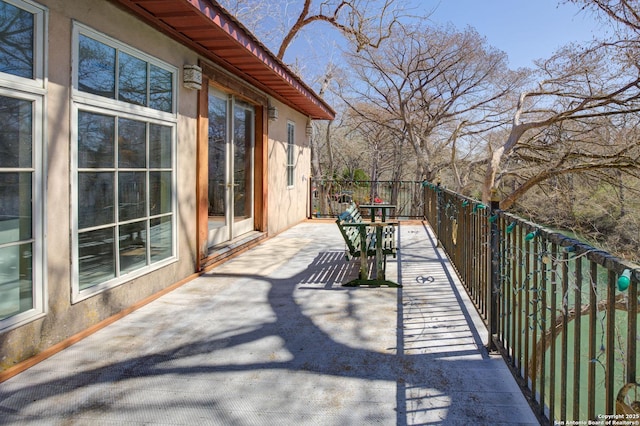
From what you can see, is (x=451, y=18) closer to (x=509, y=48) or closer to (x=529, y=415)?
(x=509, y=48)

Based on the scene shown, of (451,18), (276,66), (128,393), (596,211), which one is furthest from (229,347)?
(451,18)

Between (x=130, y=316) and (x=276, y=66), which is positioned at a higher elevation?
(x=276, y=66)

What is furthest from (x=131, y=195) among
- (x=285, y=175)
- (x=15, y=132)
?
(x=285, y=175)

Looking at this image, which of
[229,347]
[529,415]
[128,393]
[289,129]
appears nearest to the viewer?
[529,415]

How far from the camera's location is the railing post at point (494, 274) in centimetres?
269

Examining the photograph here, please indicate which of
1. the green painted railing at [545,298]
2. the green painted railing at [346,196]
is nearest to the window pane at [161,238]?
the green painted railing at [545,298]

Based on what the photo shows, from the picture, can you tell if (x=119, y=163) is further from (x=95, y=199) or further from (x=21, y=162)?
(x=21, y=162)

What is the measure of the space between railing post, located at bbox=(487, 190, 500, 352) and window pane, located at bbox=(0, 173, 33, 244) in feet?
8.59

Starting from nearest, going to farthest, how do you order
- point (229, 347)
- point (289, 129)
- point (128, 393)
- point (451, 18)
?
1. point (128, 393)
2. point (229, 347)
3. point (289, 129)
4. point (451, 18)

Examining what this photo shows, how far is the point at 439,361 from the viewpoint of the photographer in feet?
8.70

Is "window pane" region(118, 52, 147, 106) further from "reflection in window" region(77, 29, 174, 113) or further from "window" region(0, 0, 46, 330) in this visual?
"window" region(0, 0, 46, 330)

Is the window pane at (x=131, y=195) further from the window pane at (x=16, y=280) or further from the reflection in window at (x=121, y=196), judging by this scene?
the window pane at (x=16, y=280)

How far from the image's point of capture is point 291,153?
29.6ft

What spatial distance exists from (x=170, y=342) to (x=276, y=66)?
12.2 ft
